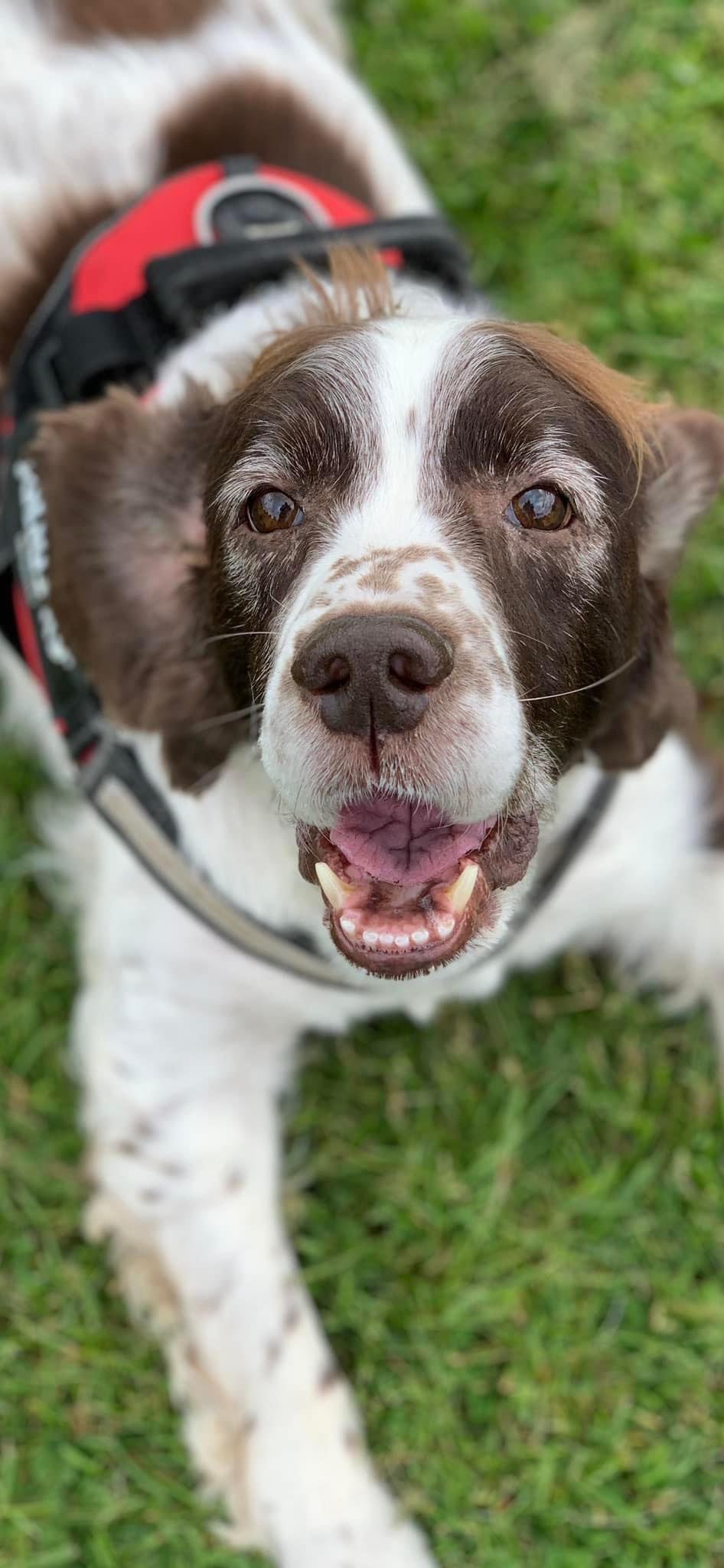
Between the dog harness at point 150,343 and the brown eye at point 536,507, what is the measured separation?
0.80 m

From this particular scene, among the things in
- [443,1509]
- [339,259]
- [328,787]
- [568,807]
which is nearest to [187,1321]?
[443,1509]

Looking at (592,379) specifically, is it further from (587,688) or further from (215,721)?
(215,721)

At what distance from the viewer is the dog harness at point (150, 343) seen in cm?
264

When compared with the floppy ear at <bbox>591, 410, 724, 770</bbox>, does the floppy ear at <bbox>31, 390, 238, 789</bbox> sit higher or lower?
higher

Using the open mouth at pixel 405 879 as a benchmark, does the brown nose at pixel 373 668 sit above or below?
above

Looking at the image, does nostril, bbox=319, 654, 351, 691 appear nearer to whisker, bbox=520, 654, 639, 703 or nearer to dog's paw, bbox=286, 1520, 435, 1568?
whisker, bbox=520, 654, 639, 703

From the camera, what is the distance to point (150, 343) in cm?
278

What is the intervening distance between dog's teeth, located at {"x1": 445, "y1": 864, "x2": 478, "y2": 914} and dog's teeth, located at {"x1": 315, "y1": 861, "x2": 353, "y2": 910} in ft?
0.47

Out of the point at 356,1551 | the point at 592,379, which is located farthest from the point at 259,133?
the point at 356,1551

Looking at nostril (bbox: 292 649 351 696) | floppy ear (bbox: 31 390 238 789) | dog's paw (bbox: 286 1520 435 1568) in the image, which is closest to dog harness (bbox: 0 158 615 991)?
floppy ear (bbox: 31 390 238 789)

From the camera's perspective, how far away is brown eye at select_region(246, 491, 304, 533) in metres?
2.04

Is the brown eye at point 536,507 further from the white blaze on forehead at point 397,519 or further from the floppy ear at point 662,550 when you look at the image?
the floppy ear at point 662,550

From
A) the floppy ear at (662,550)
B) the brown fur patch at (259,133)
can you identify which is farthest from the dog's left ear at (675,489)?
the brown fur patch at (259,133)

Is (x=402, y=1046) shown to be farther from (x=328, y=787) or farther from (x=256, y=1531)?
(x=328, y=787)
